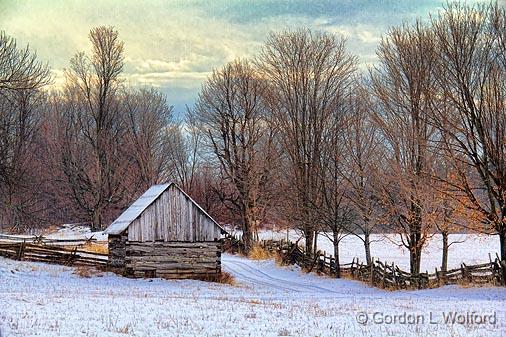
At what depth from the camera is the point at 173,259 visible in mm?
34031

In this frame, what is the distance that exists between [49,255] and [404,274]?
19.3 metres

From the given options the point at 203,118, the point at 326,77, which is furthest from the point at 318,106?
the point at 203,118

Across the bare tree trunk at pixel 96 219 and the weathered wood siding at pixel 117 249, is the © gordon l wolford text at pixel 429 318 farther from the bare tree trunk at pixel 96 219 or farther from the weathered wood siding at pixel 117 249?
the bare tree trunk at pixel 96 219

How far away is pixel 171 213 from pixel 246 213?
19.0 m

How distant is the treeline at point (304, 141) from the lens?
25.3m

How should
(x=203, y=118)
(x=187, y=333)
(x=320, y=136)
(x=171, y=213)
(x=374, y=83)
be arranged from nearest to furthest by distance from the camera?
(x=187, y=333), (x=374, y=83), (x=171, y=213), (x=320, y=136), (x=203, y=118)

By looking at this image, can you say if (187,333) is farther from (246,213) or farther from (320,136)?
(246,213)

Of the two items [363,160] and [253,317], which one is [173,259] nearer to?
[363,160]

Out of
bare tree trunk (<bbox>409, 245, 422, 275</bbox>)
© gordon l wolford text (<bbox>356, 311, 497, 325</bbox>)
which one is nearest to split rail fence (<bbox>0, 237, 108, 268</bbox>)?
bare tree trunk (<bbox>409, 245, 422, 275</bbox>)

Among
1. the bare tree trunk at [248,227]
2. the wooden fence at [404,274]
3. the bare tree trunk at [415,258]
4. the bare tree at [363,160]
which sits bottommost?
the wooden fence at [404,274]

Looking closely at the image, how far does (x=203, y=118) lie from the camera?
57.2 meters

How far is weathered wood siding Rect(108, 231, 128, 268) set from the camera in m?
33.2

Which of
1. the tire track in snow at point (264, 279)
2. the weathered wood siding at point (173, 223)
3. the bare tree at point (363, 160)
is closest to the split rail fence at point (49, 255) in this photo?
the weathered wood siding at point (173, 223)

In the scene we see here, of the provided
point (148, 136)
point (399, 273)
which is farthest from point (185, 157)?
point (399, 273)
